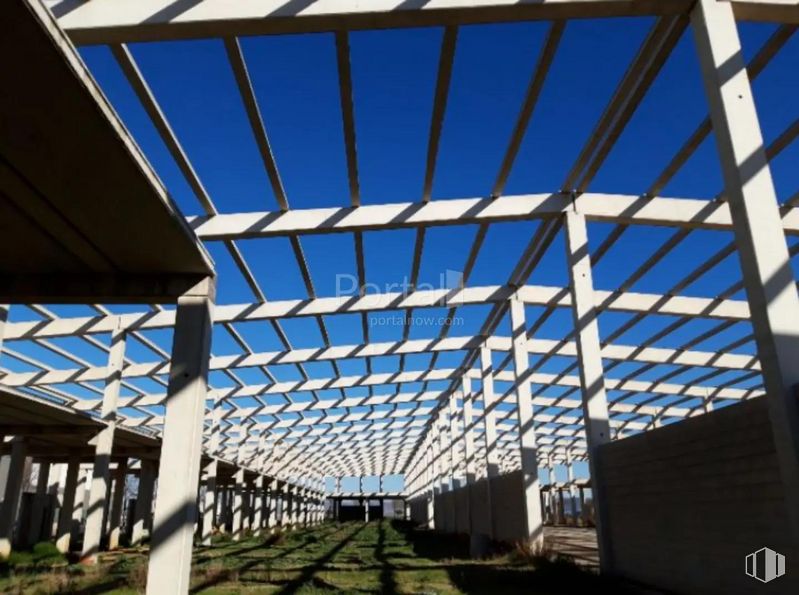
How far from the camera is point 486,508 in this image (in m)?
18.8

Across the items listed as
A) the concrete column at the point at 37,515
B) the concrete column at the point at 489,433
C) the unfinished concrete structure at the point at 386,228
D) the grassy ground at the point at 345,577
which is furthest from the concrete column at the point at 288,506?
the grassy ground at the point at 345,577

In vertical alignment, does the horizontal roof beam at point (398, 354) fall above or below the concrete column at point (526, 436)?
above

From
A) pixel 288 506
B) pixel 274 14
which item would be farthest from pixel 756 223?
pixel 288 506

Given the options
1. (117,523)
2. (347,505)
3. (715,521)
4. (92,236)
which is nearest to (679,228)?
(715,521)

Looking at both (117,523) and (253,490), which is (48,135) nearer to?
(117,523)

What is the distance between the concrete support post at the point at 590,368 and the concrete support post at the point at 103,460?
11.6 m

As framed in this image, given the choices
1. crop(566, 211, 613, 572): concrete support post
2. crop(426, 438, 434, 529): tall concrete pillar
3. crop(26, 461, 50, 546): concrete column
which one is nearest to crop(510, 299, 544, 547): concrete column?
crop(566, 211, 613, 572): concrete support post

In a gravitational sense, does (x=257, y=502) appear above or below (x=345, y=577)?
above

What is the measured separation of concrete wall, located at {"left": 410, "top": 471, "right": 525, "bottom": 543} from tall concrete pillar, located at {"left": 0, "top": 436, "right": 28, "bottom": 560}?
12.4 m

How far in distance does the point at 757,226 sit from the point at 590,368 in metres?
4.90

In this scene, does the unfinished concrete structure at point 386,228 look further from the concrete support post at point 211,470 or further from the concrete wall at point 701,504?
the concrete support post at point 211,470

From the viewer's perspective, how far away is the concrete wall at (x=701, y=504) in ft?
18.7

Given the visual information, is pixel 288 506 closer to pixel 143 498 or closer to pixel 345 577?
pixel 143 498

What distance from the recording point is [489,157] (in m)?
10.1
